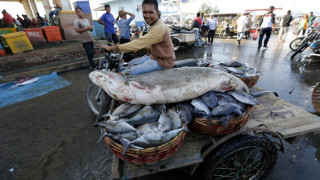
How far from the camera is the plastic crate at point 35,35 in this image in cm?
791

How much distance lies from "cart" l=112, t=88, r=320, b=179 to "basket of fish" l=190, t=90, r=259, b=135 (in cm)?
10

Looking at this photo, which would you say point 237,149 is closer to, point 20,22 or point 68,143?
point 68,143

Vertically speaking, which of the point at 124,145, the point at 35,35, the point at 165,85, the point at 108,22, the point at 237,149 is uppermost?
the point at 108,22

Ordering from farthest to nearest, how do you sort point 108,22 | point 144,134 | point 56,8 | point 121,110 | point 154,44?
point 56,8
point 108,22
point 154,44
point 121,110
point 144,134

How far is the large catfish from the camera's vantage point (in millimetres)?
1931

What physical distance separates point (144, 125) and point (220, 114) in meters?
0.91

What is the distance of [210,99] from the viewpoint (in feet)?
6.59

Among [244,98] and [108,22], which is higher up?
[108,22]

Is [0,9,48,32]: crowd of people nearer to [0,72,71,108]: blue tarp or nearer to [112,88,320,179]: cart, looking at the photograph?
[0,72,71,108]: blue tarp

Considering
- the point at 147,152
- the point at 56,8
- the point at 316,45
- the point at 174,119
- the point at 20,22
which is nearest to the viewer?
the point at 147,152

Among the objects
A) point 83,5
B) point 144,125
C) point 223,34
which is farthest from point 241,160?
point 223,34

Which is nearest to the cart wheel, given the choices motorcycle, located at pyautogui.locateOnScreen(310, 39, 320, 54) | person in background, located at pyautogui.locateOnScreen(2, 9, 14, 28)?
motorcycle, located at pyautogui.locateOnScreen(310, 39, 320, 54)

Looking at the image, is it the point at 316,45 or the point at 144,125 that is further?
the point at 316,45

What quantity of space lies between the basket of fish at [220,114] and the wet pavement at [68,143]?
34.5 inches
